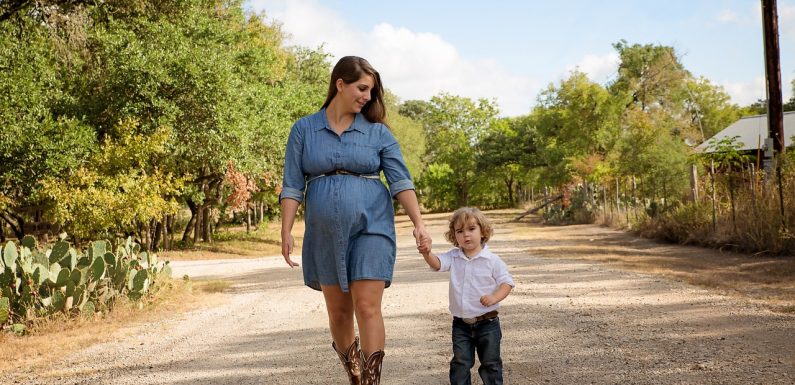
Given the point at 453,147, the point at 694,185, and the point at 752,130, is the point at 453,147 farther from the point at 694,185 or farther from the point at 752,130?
the point at 694,185

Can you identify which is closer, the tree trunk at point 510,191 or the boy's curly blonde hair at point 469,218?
the boy's curly blonde hair at point 469,218

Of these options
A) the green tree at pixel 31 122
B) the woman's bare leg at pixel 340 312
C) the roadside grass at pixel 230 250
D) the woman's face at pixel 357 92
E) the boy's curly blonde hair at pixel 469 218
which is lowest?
the roadside grass at pixel 230 250

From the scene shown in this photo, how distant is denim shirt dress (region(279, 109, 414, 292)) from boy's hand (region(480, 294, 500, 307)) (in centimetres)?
52

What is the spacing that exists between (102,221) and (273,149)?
27.3ft

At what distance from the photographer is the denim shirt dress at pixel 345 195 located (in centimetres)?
409

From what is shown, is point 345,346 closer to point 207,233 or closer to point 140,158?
point 140,158

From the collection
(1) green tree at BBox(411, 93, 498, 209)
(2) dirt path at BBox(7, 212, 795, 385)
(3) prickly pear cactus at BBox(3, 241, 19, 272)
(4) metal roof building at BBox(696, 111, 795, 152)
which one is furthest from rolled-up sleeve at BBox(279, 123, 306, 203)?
(1) green tree at BBox(411, 93, 498, 209)

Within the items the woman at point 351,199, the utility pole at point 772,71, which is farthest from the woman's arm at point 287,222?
the utility pole at point 772,71

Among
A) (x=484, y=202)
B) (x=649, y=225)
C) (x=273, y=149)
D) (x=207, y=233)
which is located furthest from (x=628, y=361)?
(x=484, y=202)

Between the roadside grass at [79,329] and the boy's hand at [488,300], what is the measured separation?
3.89 metres

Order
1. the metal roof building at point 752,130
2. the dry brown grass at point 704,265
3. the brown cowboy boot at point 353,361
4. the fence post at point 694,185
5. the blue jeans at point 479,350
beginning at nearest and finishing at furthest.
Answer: the blue jeans at point 479,350 → the brown cowboy boot at point 353,361 → the dry brown grass at point 704,265 → the fence post at point 694,185 → the metal roof building at point 752,130

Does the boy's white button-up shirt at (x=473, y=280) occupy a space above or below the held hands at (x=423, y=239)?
below

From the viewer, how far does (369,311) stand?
4.11m

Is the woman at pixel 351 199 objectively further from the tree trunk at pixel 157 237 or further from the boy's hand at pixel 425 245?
the tree trunk at pixel 157 237
